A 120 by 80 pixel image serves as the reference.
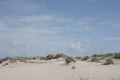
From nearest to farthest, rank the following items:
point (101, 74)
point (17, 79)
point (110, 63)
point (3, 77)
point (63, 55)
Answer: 1. point (101, 74)
2. point (17, 79)
3. point (3, 77)
4. point (110, 63)
5. point (63, 55)

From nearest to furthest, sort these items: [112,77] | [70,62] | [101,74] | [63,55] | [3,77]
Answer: [112,77], [101,74], [3,77], [70,62], [63,55]

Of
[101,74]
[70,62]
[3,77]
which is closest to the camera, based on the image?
[101,74]

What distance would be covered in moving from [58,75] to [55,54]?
22.2 meters

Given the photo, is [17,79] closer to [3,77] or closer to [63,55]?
[3,77]

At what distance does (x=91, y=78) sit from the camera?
49.0 ft

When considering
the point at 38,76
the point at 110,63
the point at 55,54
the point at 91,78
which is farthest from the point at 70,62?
the point at 55,54

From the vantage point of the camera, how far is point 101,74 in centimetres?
1582

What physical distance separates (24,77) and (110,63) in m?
8.65

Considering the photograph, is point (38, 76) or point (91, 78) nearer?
point (91, 78)

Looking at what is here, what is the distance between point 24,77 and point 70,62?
8376 mm

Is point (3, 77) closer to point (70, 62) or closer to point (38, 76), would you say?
point (38, 76)

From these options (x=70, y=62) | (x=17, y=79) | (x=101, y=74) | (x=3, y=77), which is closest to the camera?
(x=101, y=74)

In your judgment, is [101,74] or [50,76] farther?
[50,76]

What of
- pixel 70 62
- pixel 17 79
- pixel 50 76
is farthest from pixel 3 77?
pixel 70 62
